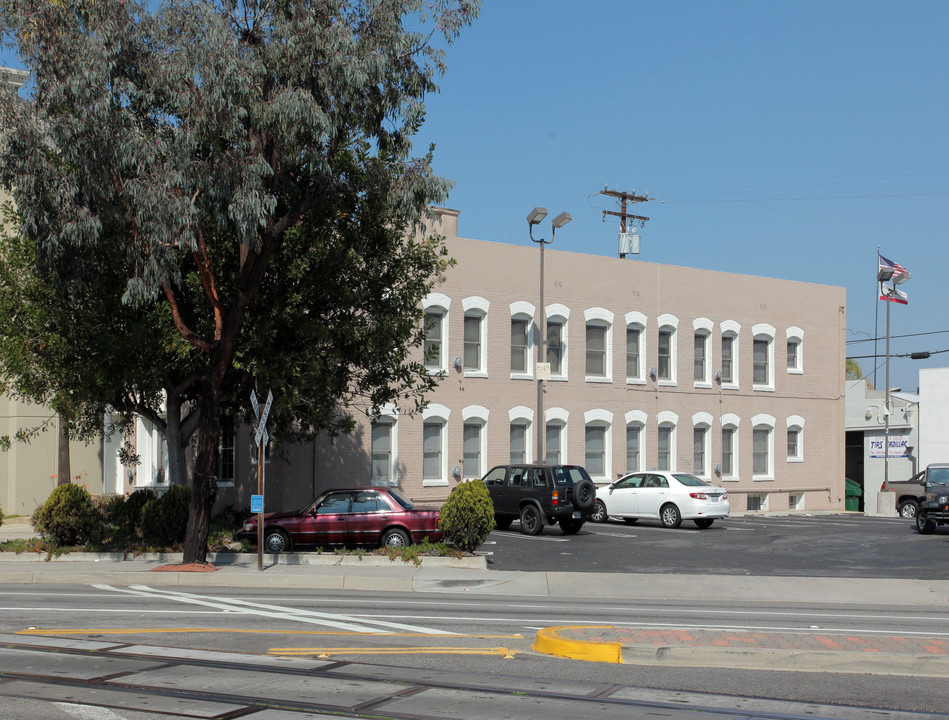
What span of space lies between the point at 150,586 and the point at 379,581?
12.5 ft

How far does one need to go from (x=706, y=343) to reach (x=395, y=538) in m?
19.3

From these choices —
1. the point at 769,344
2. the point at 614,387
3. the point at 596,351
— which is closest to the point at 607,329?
the point at 596,351

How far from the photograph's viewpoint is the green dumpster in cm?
4891

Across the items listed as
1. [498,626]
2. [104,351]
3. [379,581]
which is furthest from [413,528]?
[498,626]

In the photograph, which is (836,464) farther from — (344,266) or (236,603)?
(236,603)

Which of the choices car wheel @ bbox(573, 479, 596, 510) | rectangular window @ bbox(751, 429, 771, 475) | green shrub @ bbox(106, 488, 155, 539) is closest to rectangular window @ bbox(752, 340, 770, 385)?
A: rectangular window @ bbox(751, 429, 771, 475)

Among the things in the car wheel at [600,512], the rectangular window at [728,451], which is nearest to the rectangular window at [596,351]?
the car wheel at [600,512]

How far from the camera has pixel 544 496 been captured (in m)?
25.2

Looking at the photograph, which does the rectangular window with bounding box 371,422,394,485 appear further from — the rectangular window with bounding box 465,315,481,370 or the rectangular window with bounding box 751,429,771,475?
the rectangular window with bounding box 751,429,771,475

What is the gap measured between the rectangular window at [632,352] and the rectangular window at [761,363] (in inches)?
233

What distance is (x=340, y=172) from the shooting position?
19.1 metres

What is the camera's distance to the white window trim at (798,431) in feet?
128

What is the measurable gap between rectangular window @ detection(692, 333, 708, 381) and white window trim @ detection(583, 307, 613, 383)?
430 centimetres

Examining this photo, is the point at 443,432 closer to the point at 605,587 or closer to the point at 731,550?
the point at 731,550
